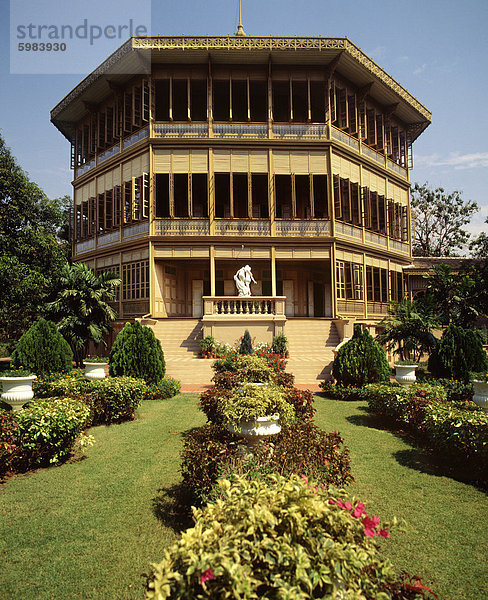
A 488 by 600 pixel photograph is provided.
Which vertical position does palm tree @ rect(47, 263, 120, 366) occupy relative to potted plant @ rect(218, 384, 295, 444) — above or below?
above

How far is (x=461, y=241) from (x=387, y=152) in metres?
16.4

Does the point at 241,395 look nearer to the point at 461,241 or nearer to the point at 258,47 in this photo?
the point at 258,47

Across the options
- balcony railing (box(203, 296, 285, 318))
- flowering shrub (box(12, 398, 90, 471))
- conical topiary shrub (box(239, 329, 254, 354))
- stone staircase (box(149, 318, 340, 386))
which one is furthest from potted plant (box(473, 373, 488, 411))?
balcony railing (box(203, 296, 285, 318))

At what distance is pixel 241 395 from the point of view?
4859 millimetres

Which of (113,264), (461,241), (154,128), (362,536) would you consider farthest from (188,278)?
(461,241)

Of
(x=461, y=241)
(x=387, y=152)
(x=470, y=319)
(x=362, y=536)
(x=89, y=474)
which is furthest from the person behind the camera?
(x=461, y=241)

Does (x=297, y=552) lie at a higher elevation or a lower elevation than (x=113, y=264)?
lower

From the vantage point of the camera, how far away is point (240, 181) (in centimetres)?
2059

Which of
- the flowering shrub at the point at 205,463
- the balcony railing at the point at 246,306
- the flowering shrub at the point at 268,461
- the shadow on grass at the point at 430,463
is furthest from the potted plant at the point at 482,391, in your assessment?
the balcony railing at the point at 246,306

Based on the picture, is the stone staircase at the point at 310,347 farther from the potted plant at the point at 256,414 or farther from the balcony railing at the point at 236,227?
the potted plant at the point at 256,414

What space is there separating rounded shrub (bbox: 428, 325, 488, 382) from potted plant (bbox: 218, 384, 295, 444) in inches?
335

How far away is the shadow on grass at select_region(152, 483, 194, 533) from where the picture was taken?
A: 419 centimetres

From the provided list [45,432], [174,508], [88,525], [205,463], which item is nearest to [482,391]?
[205,463]

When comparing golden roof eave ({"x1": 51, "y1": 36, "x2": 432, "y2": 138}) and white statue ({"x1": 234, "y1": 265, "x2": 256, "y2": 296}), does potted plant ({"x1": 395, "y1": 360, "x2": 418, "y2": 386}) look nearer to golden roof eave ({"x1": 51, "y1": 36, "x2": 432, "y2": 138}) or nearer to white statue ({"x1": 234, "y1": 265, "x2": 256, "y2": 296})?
white statue ({"x1": 234, "y1": 265, "x2": 256, "y2": 296})
